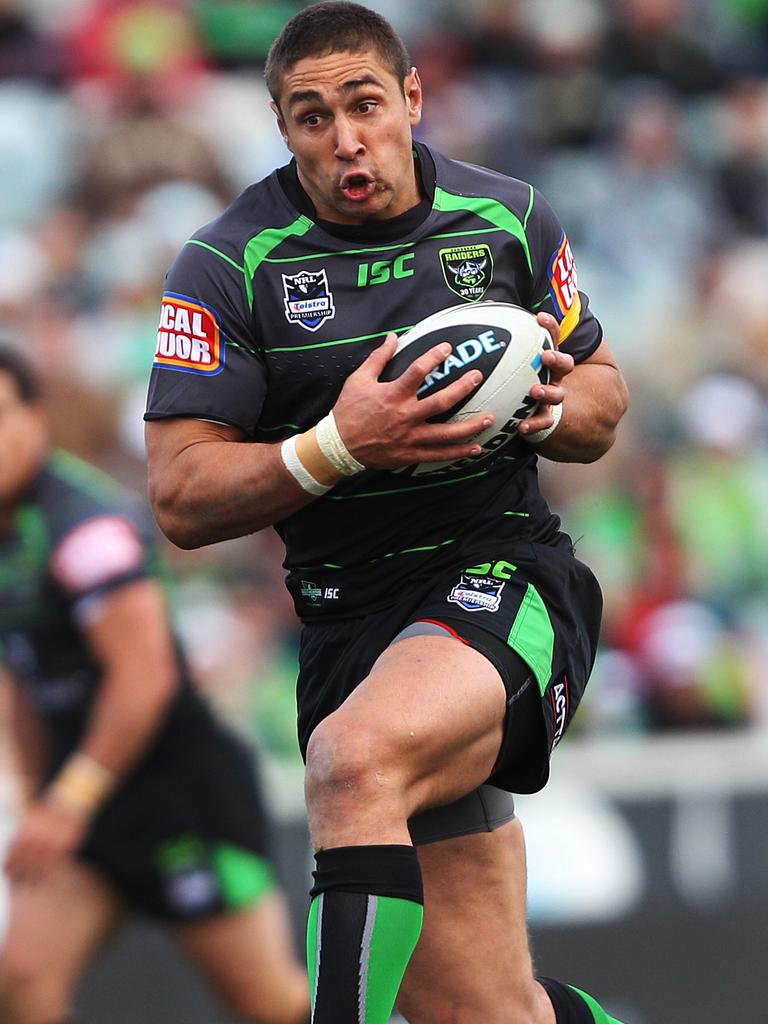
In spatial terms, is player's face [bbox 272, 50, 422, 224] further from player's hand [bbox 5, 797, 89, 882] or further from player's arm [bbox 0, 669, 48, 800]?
player's arm [bbox 0, 669, 48, 800]

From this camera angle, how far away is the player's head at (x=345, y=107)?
420 cm

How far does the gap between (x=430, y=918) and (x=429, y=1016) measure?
0.76 feet

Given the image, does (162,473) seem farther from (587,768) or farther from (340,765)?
(587,768)

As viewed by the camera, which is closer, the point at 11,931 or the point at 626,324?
the point at 11,931

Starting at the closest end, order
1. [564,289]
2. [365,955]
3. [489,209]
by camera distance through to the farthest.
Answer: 1. [365,955]
2. [489,209]
3. [564,289]

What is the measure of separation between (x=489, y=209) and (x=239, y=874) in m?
3.55

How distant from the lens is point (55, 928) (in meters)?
6.99

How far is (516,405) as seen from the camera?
13.5ft

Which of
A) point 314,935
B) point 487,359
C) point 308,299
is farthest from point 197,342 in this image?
point 314,935

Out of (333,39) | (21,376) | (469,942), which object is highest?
(333,39)

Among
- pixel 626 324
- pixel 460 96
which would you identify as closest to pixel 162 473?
pixel 626 324

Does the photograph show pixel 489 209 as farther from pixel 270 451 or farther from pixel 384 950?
pixel 384 950

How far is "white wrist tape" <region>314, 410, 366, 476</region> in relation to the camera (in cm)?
397

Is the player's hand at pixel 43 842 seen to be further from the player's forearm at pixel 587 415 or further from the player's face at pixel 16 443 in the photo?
the player's forearm at pixel 587 415
